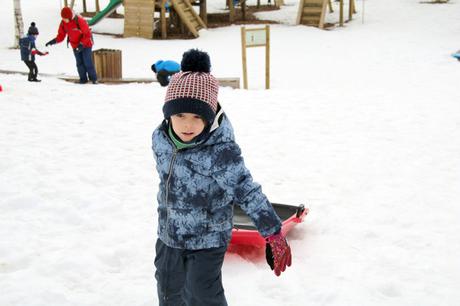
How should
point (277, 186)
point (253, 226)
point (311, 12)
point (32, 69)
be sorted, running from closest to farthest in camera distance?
point (253, 226) → point (277, 186) → point (32, 69) → point (311, 12)

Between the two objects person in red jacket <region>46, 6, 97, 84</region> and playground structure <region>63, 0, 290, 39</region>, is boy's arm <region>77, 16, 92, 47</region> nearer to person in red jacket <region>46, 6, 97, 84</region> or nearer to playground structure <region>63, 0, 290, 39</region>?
person in red jacket <region>46, 6, 97, 84</region>

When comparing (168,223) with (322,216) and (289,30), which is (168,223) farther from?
(289,30)

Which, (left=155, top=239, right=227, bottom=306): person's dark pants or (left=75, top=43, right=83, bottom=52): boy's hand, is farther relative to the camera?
(left=75, top=43, right=83, bottom=52): boy's hand

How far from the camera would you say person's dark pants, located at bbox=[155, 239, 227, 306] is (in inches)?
87.1

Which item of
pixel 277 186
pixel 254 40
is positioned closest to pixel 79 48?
pixel 254 40

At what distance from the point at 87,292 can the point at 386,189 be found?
2.96 meters

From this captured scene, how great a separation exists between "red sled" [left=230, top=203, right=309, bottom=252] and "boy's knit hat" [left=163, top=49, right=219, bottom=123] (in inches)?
50.8

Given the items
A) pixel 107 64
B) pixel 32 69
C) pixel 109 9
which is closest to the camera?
pixel 32 69

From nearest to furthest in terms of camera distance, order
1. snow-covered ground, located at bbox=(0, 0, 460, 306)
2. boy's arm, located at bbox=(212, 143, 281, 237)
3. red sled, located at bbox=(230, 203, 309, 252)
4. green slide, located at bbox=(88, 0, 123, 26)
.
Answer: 1. boy's arm, located at bbox=(212, 143, 281, 237)
2. snow-covered ground, located at bbox=(0, 0, 460, 306)
3. red sled, located at bbox=(230, 203, 309, 252)
4. green slide, located at bbox=(88, 0, 123, 26)

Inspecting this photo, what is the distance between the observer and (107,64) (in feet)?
34.7

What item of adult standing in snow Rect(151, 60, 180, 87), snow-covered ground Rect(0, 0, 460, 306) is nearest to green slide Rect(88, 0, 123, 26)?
snow-covered ground Rect(0, 0, 460, 306)

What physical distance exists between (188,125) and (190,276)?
0.68 metres

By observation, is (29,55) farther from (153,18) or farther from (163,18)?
(153,18)

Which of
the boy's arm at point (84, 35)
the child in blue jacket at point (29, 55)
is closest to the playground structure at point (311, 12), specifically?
the boy's arm at point (84, 35)
